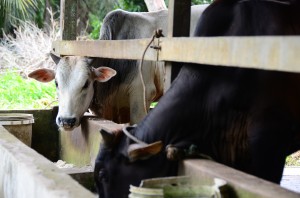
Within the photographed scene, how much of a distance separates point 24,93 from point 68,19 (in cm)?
522

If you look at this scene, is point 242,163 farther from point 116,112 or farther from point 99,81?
point 116,112

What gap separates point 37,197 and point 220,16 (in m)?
1.60

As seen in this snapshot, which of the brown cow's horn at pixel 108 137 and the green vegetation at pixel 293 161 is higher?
the brown cow's horn at pixel 108 137

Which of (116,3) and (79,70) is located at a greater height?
(116,3)

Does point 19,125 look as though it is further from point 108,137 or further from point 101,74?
point 108,137

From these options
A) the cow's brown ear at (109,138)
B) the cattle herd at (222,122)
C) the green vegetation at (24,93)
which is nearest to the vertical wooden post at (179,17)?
the cattle herd at (222,122)

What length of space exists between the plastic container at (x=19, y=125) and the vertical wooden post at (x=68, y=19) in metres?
1.32

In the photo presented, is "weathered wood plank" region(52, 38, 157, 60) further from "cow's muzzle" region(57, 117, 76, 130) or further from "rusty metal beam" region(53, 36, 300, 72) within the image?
"cow's muzzle" region(57, 117, 76, 130)

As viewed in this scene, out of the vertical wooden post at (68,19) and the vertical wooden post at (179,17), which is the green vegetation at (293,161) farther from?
the vertical wooden post at (179,17)

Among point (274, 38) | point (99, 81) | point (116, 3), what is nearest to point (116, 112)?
point (99, 81)

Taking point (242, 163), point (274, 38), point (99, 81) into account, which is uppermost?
point (274, 38)

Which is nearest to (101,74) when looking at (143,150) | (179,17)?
(179,17)

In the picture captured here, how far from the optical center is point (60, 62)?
4.89 m

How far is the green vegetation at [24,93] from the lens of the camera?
952 centimetres
